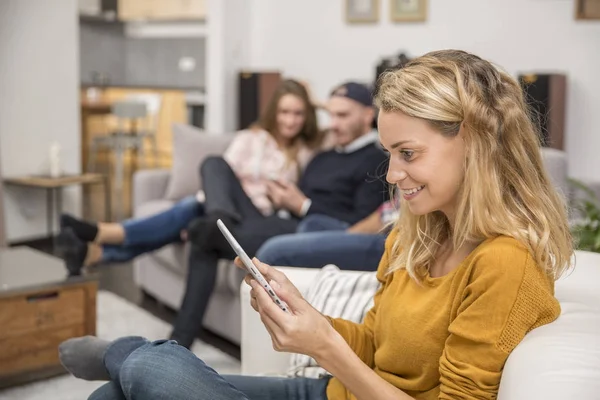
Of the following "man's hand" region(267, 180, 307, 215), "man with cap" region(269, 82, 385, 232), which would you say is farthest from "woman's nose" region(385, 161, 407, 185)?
"man's hand" region(267, 180, 307, 215)

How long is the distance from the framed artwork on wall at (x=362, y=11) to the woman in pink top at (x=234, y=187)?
1.90 m

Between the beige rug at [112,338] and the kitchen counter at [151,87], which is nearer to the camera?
the beige rug at [112,338]

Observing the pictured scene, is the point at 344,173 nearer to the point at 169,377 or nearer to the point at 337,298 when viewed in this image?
the point at 337,298

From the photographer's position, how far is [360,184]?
3.54 metres

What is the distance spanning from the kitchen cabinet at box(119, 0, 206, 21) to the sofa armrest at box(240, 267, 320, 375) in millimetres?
7442

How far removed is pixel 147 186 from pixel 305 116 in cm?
94

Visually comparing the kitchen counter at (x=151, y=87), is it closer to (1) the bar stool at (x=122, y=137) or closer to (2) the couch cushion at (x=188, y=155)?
(1) the bar stool at (x=122, y=137)

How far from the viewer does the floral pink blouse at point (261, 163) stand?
12.5 ft

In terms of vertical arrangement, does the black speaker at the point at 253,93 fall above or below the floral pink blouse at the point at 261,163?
above

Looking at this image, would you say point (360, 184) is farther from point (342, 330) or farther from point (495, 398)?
point (495, 398)

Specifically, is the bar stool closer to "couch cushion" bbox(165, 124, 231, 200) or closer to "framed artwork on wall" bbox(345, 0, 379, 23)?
"framed artwork on wall" bbox(345, 0, 379, 23)

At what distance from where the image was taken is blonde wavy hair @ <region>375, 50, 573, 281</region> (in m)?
1.38

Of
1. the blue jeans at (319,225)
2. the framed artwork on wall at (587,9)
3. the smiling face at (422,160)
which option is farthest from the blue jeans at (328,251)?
the framed artwork on wall at (587,9)

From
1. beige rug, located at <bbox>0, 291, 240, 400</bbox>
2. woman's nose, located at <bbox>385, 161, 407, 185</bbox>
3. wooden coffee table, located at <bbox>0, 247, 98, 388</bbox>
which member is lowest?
beige rug, located at <bbox>0, 291, 240, 400</bbox>
